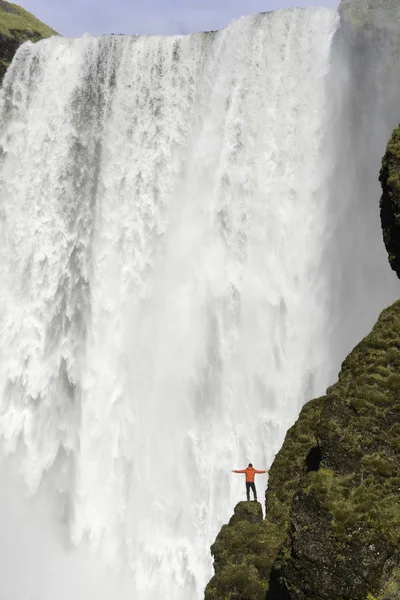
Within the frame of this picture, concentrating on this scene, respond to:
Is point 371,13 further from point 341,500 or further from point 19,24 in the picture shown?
point 19,24

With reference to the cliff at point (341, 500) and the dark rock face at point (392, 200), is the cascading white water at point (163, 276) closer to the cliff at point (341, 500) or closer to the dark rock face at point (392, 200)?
the cliff at point (341, 500)

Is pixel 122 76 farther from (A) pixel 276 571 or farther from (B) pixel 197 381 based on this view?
(A) pixel 276 571

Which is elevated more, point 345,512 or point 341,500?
point 341,500

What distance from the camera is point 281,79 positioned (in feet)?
72.4

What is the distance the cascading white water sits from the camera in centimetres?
2000

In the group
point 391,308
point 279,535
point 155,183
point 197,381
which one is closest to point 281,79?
point 155,183

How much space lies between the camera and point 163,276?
901 inches

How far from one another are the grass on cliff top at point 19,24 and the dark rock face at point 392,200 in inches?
1078

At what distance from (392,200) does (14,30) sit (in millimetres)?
29164

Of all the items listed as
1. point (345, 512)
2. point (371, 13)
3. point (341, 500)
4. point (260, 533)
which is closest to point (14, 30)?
point (371, 13)

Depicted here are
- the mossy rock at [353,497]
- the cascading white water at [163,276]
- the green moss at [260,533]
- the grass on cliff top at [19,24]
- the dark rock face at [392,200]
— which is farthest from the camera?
the grass on cliff top at [19,24]

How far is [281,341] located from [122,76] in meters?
14.4

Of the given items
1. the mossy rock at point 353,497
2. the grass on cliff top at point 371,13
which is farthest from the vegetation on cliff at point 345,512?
the grass on cliff top at point 371,13

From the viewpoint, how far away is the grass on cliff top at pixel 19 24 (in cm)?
3045
